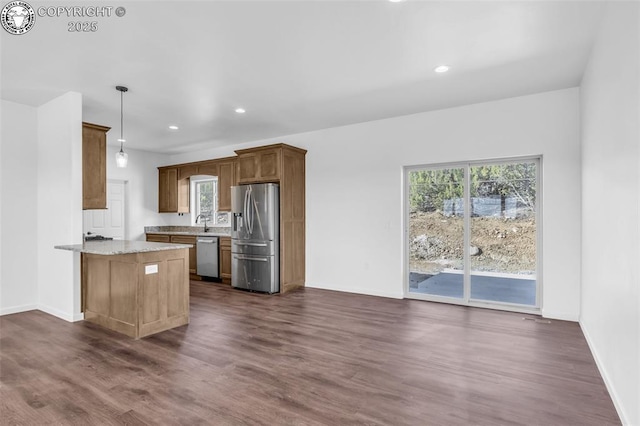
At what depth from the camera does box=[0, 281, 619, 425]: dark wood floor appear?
213 centimetres

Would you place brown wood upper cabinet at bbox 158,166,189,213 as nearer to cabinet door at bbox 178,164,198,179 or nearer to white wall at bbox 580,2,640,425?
cabinet door at bbox 178,164,198,179

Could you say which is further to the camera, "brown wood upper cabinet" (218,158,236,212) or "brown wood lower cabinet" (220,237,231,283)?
"brown wood upper cabinet" (218,158,236,212)

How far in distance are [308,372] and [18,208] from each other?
4368mm

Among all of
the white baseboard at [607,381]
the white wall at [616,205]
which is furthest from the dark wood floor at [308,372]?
the white wall at [616,205]

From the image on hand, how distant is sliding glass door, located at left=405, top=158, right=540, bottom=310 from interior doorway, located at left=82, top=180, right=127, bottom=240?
5.87 meters

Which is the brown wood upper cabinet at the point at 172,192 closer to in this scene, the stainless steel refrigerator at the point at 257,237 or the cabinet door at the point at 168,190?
the cabinet door at the point at 168,190

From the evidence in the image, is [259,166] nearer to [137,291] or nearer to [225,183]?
[225,183]

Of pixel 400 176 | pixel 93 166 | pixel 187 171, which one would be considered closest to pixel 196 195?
pixel 187 171

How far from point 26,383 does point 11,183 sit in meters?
3.00

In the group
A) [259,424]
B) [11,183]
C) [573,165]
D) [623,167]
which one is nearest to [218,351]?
[259,424]

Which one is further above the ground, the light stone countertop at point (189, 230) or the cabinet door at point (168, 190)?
the cabinet door at point (168, 190)

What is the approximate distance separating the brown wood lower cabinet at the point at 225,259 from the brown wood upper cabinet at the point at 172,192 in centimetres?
175

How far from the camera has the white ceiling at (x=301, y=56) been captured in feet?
8.10

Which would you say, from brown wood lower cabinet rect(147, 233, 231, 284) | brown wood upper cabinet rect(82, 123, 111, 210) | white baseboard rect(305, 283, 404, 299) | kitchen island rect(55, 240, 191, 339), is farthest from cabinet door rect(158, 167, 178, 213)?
white baseboard rect(305, 283, 404, 299)
